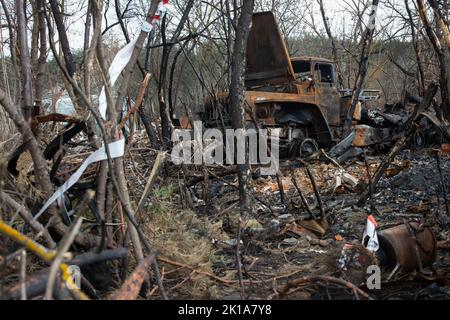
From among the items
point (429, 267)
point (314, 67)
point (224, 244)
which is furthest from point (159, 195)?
point (314, 67)

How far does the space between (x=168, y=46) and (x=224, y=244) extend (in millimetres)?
4525

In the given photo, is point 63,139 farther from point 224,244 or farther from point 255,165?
point 255,165

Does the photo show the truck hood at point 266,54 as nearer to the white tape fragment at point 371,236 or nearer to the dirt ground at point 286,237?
the dirt ground at point 286,237

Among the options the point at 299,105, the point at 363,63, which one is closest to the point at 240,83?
the point at 363,63

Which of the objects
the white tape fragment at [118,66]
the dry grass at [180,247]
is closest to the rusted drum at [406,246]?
the dry grass at [180,247]

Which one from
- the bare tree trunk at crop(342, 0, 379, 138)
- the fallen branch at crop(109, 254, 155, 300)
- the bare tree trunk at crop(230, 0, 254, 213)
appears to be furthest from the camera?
the bare tree trunk at crop(342, 0, 379, 138)

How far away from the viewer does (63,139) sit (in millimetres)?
2938

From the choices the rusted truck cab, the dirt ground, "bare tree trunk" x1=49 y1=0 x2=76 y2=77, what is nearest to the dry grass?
the dirt ground

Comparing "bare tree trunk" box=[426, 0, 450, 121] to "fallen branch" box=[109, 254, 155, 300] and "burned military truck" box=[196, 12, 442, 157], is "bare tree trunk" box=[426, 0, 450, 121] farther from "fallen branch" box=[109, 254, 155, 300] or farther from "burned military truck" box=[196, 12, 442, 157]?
"fallen branch" box=[109, 254, 155, 300]

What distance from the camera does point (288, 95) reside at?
10570mm

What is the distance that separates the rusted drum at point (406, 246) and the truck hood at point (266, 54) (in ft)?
23.3

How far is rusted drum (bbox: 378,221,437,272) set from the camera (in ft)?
9.84
